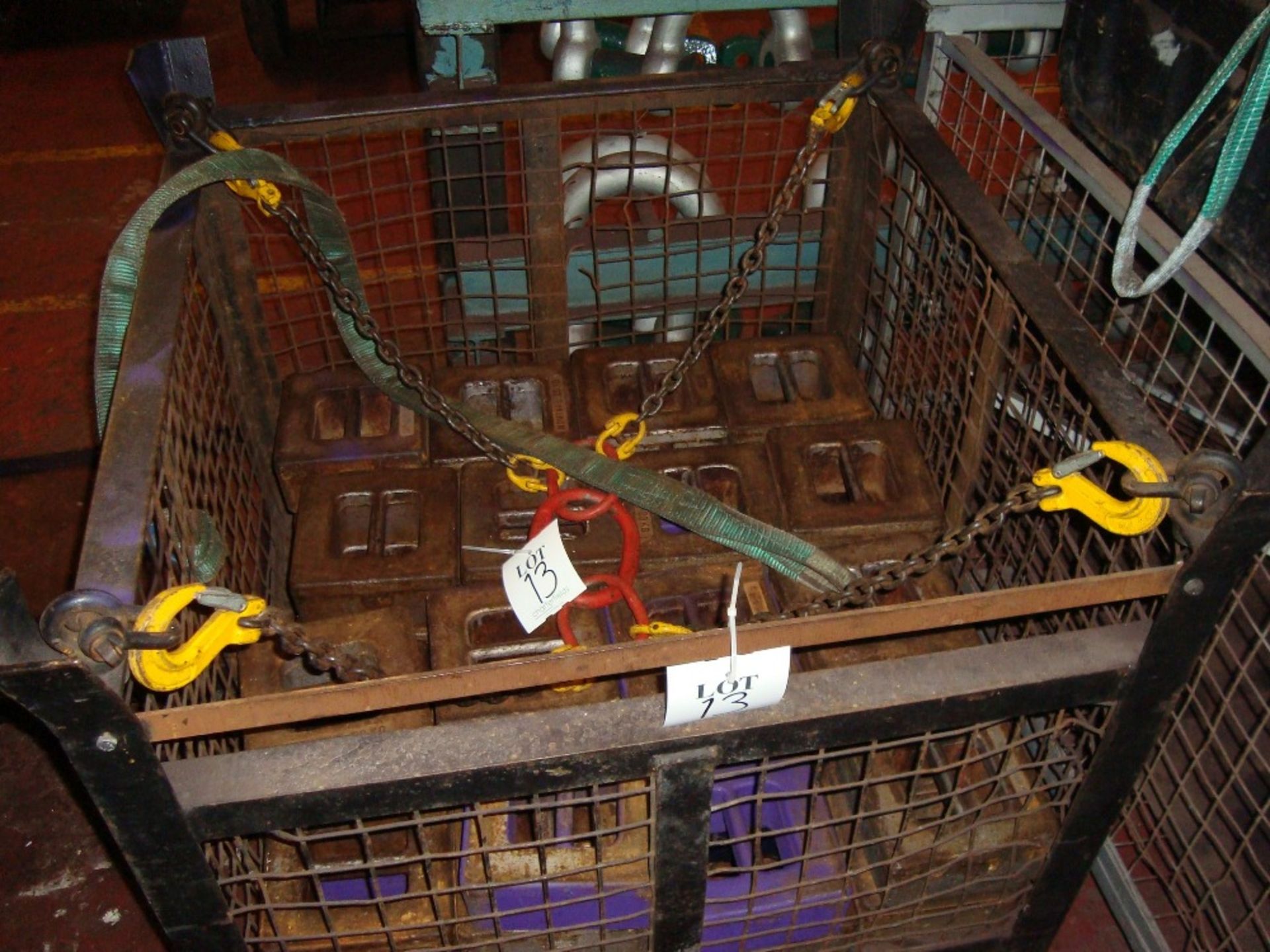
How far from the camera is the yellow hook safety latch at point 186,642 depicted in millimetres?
1162

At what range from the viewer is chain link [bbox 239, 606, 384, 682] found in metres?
1.27

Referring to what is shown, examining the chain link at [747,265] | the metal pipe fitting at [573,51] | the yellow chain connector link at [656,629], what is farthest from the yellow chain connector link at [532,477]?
the metal pipe fitting at [573,51]

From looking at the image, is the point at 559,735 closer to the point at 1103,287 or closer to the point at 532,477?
the point at 532,477

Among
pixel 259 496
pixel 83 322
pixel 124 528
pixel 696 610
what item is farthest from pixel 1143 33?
pixel 83 322

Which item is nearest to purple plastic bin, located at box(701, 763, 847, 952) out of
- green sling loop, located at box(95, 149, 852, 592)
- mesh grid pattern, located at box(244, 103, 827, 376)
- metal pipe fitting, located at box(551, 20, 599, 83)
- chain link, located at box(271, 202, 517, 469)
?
green sling loop, located at box(95, 149, 852, 592)

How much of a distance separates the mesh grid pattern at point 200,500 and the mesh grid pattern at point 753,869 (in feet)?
0.93

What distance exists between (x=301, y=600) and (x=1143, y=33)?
1840 mm

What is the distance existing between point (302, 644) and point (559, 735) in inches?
14.2

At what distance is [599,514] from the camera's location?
202 cm

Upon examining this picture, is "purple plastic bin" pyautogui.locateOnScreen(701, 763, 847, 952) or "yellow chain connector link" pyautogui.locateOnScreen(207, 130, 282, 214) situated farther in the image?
"yellow chain connector link" pyautogui.locateOnScreen(207, 130, 282, 214)

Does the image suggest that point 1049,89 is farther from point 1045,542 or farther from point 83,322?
point 83,322

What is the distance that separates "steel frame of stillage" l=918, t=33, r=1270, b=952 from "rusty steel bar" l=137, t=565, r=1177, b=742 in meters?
0.50

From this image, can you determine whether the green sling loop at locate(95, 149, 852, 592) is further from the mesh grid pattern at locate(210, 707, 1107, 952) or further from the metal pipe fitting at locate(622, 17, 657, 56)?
the metal pipe fitting at locate(622, 17, 657, 56)

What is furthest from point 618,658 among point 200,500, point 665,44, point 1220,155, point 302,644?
point 665,44
